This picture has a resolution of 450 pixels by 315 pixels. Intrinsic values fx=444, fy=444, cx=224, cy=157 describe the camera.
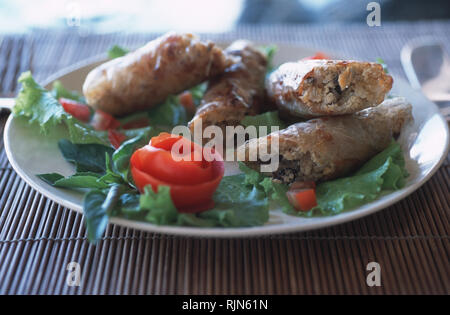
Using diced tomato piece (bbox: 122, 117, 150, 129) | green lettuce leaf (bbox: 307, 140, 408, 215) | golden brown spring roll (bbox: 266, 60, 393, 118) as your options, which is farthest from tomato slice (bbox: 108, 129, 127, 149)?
green lettuce leaf (bbox: 307, 140, 408, 215)

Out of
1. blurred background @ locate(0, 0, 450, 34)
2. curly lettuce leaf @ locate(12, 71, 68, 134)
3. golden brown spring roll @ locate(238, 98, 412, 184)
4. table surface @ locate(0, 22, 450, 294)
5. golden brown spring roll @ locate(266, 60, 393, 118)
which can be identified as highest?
blurred background @ locate(0, 0, 450, 34)

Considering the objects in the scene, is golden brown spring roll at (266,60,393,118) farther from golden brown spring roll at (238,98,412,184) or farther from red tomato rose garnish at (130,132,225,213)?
red tomato rose garnish at (130,132,225,213)

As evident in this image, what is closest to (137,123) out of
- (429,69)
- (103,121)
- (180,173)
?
(103,121)

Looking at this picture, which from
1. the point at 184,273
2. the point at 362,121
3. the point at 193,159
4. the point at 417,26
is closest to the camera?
the point at 184,273

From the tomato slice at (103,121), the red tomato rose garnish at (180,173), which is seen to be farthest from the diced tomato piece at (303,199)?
the tomato slice at (103,121)

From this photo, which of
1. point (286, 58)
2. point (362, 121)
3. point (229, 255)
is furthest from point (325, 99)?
point (286, 58)

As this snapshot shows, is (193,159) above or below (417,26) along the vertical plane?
below

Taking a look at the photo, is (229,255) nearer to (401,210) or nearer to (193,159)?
(193,159)

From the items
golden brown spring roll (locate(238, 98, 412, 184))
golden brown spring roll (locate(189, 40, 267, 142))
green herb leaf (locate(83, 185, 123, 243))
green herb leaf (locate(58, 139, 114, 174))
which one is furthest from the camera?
golden brown spring roll (locate(189, 40, 267, 142))

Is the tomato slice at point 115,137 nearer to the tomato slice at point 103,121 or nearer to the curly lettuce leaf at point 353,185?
the tomato slice at point 103,121
